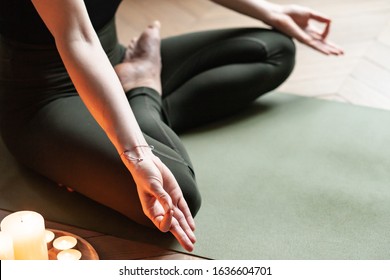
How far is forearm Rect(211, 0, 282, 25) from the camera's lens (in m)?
1.91

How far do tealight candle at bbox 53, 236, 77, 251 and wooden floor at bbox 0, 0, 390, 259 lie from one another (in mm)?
71

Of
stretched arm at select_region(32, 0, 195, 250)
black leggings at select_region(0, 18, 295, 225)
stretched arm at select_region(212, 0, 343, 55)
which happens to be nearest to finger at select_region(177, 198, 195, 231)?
stretched arm at select_region(32, 0, 195, 250)

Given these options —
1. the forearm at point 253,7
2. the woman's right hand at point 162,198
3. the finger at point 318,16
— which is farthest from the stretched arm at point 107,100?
the finger at point 318,16

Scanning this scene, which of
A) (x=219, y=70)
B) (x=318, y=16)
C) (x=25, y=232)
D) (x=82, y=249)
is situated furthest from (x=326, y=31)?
(x=25, y=232)

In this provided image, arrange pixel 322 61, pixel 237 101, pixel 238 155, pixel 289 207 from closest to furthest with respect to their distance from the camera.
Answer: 1. pixel 289 207
2. pixel 238 155
3. pixel 237 101
4. pixel 322 61

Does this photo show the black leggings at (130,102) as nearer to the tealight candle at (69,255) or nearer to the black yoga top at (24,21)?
the black yoga top at (24,21)

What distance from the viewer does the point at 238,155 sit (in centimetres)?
178

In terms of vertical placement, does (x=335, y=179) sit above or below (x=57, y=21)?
below

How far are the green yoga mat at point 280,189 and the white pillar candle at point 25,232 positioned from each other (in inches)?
10.5

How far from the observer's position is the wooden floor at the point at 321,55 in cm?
150

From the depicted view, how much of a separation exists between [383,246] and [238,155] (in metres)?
0.49

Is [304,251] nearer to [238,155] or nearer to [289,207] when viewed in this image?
[289,207]

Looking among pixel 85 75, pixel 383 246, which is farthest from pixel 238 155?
pixel 85 75

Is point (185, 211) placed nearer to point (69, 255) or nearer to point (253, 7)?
point (69, 255)
